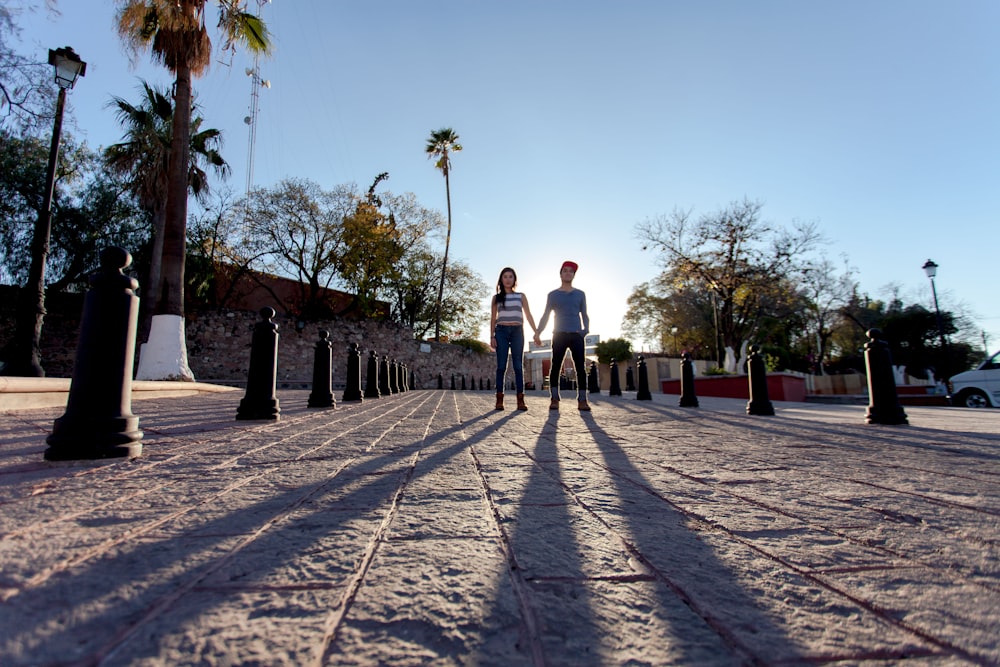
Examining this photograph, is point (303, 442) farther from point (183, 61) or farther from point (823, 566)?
point (183, 61)

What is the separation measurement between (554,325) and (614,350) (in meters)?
31.8

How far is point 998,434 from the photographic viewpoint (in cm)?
352

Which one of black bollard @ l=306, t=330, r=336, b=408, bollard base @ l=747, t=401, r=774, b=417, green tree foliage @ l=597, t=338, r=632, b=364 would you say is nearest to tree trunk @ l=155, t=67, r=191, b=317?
black bollard @ l=306, t=330, r=336, b=408

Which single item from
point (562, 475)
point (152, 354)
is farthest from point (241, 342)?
point (562, 475)

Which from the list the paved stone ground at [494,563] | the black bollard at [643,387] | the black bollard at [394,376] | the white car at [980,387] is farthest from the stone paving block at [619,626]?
the black bollard at [394,376]

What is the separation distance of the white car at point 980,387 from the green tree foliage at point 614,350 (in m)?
24.2

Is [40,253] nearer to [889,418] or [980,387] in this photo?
[889,418]

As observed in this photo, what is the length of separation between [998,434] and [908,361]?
3204 cm

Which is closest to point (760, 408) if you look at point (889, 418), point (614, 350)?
point (889, 418)

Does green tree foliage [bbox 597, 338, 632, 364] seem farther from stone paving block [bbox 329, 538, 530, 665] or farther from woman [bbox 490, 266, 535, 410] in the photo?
stone paving block [bbox 329, 538, 530, 665]

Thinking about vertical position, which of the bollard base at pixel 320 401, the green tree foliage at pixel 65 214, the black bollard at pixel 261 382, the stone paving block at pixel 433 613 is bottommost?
the stone paving block at pixel 433 613

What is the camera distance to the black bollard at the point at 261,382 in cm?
434

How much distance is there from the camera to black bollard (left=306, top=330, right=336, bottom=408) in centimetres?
631

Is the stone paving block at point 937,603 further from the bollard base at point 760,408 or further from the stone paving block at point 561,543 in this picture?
the bollard base at point 760,408
